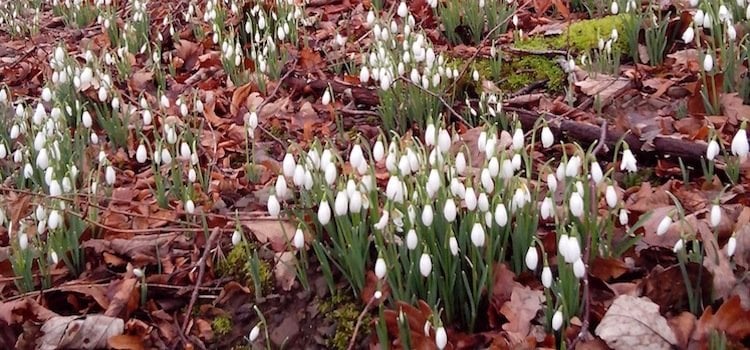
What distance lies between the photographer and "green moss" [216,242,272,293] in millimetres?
2336

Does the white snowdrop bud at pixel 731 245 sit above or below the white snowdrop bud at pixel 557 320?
above

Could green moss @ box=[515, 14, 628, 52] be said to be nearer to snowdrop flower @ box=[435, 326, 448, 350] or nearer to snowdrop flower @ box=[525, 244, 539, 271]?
snowdrop flower @ box=[525, 244, 539, 271]

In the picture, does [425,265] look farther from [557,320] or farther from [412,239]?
[557,320]

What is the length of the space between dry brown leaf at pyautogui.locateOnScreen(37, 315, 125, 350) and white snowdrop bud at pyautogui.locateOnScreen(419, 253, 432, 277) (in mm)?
938

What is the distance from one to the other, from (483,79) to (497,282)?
1733mm

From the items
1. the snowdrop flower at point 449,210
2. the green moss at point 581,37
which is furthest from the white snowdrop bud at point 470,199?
the green moss at point 581,37

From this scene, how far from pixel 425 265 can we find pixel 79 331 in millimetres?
1052

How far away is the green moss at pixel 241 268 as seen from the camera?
7.66 ft

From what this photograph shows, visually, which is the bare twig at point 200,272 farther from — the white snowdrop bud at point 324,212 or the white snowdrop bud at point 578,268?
the white snowdrop bud at point 578,268

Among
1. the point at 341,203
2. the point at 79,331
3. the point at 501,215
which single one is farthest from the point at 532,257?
the point at 79,331

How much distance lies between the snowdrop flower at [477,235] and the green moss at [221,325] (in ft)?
2.78

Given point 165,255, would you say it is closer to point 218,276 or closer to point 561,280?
point 218,276

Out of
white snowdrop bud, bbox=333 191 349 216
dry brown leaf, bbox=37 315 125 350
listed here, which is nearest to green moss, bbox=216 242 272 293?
dry brown leaf, bbox=37 315 125 350

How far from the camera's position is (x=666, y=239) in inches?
81.2
